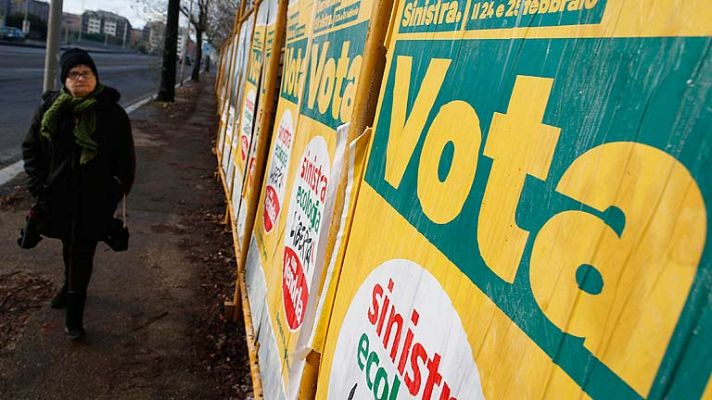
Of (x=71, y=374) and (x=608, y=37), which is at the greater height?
(x=608, y=37)

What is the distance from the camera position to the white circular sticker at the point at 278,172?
3209 millimetres

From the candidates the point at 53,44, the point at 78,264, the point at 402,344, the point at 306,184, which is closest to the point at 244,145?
the point at 78,264

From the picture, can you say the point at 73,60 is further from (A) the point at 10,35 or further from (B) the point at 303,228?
(A) the point at 10,35

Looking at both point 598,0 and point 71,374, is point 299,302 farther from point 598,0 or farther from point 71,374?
point 71,374

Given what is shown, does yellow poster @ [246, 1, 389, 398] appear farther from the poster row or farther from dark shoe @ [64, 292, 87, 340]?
dark shoe @ [64, 292, 87, 340]

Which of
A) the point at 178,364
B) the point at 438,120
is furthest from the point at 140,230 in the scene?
the point at 438,120

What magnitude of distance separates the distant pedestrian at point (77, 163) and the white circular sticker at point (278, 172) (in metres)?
1.06

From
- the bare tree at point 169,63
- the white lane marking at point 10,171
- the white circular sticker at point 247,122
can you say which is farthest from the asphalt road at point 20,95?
the white circular sticker at point 247,122

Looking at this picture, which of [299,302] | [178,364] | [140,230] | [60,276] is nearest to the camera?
[299,302]

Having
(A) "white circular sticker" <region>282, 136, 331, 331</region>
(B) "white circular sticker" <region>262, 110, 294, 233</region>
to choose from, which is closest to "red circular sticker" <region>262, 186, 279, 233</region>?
(B) "white circular sticker" <region>262, 110, 294, 233</region>

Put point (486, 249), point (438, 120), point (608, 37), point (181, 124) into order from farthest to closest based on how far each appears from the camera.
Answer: point (181, 124) → point (438, 120) → point (486, 249) → point (608, 37)

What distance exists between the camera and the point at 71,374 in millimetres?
3387

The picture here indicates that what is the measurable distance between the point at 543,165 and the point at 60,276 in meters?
4.78

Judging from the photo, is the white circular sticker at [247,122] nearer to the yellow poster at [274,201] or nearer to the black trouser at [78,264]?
the yellow poster at [274,201]
